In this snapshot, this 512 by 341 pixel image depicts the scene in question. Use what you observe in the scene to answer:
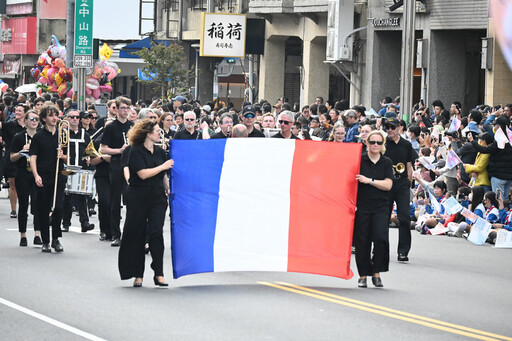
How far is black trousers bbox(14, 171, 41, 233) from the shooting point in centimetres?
1645

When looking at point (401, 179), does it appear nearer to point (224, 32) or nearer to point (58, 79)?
point (58, 79)

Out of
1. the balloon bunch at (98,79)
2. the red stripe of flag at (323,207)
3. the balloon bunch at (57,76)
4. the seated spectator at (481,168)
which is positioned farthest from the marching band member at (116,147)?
the balloon bunch at (57,76)

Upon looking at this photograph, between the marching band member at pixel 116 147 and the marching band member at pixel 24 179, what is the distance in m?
1.06

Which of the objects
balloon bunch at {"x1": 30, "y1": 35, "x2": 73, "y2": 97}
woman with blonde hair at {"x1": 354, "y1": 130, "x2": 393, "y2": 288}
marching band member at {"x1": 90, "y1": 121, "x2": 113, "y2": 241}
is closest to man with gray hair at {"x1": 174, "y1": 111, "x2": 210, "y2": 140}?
marching band member at {"x1": 90, "y1": 121, "x2": 113, "y2": 241}

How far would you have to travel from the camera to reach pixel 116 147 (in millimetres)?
16891

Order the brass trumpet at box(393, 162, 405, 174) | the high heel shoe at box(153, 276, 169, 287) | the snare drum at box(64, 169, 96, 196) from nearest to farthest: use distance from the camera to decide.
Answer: the high heel shoe at box(153, 276, 169, 287), the brass trumpet at box(393, 162, 405, 174), the snare drum at box(64, 169, 96, 196)

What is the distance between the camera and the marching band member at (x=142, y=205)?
1275 cm

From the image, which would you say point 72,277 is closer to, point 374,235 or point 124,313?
point 124,313

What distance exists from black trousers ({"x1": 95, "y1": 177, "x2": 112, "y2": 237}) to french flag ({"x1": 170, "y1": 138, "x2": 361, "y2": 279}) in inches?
170

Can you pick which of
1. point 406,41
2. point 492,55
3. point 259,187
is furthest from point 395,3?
point 259,187

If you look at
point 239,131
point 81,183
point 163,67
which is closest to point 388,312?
point 239,131

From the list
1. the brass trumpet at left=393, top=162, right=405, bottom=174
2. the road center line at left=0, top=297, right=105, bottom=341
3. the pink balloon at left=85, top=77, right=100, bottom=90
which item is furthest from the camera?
the pink balloon at left=85, top=77, right=100, bottom=90

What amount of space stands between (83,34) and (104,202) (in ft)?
57.4

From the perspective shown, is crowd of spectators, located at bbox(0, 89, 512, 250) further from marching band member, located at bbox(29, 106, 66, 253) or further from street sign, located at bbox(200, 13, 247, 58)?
street sign, located at bbox(200, 13, 247, 58)
